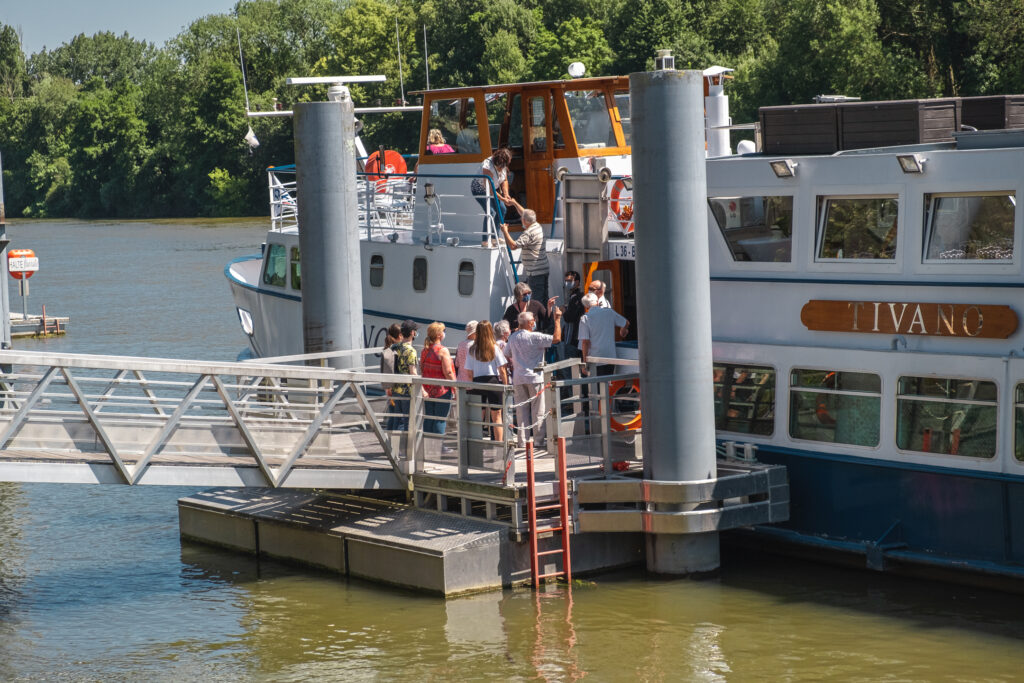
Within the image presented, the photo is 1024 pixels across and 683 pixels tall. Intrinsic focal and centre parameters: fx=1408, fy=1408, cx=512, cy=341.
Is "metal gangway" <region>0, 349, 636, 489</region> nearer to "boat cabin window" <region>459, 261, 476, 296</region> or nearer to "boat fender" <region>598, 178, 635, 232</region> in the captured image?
"boat fender" <region>598, 178, 635, 232</region>

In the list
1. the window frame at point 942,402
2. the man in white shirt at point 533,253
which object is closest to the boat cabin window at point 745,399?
the window frame at point 942,402

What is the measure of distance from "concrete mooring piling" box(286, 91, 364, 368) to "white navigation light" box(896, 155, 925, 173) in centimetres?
604

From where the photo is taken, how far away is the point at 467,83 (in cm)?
7769

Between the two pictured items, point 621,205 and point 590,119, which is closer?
point 621,205

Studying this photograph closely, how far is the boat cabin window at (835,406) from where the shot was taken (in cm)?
1423

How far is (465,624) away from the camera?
13.4m

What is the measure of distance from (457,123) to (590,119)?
2238 millimetres

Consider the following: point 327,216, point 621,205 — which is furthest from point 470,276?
point 327,216

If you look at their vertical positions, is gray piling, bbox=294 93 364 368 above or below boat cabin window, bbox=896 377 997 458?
above

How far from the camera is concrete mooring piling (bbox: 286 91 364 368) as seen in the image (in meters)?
15.9

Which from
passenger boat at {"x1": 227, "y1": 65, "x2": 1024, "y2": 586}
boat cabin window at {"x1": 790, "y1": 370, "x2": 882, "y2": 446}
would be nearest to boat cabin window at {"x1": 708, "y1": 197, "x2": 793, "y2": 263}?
passenger boat at {"x1": 227, "y1": 65, "x2": 1024, "y2": 586}

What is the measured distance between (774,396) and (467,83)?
212 feet

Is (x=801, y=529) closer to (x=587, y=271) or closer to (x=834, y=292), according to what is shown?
(x=834, y=292)

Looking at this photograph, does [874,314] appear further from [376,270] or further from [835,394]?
[376,270]
